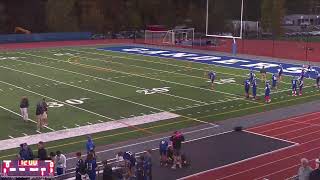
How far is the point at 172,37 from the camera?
5388cm

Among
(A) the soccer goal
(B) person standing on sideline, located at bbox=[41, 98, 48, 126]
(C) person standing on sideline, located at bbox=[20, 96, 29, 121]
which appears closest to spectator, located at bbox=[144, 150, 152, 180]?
(B) person standing on sideline, located at bbox=[41, 98, 48, 126]

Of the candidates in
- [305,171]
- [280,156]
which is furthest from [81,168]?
[280,156]

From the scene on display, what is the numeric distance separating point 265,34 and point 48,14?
28063 millimetres

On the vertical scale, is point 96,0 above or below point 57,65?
above

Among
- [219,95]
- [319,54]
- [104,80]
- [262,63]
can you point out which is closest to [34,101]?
[104,80]

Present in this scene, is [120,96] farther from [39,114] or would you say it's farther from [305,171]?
[305,171]

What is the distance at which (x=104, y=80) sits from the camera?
98.5 feet

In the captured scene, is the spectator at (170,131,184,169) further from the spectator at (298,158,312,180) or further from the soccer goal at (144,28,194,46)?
the soccer goal at (144,28,194,46)

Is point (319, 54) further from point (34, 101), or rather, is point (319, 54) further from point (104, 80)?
point (34, 101)

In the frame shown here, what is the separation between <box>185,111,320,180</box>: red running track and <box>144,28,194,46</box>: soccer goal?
34.2 m

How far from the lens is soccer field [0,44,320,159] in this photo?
19.2 m

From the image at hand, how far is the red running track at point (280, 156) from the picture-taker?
1404 cm

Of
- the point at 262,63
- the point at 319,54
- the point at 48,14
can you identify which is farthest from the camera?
the point at 48,14

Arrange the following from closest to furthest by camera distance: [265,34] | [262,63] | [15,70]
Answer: [15,70] → [262,63] → [265,34]
